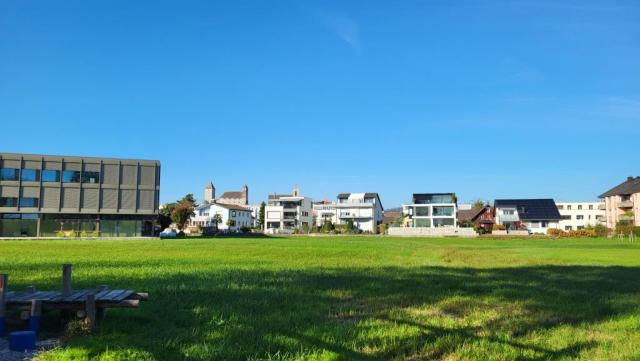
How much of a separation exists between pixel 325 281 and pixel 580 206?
5602 inches

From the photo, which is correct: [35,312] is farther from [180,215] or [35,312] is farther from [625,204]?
[625,204]

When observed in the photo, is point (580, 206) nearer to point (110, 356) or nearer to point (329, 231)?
point (329, 231)

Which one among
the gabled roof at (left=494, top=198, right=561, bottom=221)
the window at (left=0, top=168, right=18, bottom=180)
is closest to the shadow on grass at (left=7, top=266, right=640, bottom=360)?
the window at (left=0, top=168, right=18, bottom=180)

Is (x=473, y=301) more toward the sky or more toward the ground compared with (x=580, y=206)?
more toward the ground

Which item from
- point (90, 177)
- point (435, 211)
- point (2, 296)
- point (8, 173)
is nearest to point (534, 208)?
point (435, 211)

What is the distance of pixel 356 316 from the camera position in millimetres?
8859

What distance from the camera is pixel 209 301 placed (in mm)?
10039

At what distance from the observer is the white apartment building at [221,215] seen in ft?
477

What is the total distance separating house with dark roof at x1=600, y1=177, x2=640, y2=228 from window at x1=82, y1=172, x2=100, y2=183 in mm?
89537

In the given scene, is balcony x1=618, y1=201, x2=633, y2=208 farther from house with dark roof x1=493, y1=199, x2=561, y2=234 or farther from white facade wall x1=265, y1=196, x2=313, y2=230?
white facade wall x1=265, y1=196, x2=313, y2=230

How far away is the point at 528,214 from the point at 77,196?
94794mm

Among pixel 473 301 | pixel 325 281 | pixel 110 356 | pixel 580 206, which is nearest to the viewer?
pixel 110 356

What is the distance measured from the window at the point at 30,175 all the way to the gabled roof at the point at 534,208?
97.0m

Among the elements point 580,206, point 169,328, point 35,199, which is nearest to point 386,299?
point 169,328
